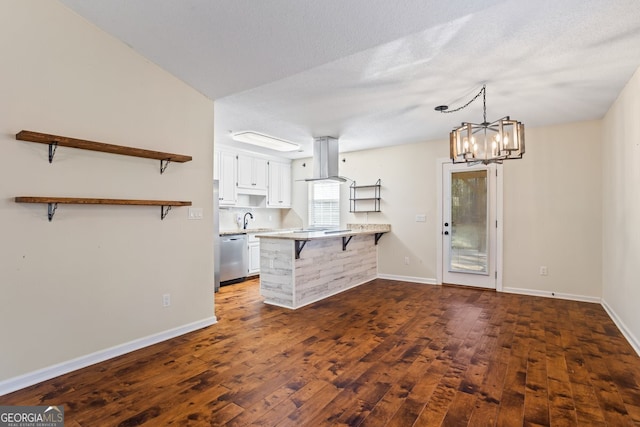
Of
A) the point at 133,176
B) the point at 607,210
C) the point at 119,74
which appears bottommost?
the point at 607,210

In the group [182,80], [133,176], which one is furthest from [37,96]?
[182,80]

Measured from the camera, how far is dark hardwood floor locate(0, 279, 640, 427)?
6.17 ft

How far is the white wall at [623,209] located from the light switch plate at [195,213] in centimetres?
406

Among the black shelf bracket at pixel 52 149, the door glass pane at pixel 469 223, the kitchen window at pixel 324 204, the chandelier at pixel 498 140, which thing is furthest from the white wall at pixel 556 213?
the black shelf bracket at pixel 52 149

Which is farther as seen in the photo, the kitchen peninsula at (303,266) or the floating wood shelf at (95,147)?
the kitchen peninsula at (303,266)

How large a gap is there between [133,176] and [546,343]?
4.03 meters

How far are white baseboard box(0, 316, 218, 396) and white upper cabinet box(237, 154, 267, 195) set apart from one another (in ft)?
9.95

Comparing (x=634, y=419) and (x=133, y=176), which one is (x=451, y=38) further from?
(x=133, y=176)

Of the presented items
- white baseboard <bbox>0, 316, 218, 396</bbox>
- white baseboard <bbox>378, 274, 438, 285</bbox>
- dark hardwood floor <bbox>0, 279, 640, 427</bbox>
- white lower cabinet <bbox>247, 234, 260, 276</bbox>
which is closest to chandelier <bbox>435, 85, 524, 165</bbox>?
dark hardwood floor <bbox>0, 279, 640, 427</bbox>

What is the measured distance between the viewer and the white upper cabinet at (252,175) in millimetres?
5844

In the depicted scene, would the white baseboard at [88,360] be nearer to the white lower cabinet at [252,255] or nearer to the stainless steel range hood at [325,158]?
the white lower cabinet at [252,255]

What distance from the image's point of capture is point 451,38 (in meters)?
2.40

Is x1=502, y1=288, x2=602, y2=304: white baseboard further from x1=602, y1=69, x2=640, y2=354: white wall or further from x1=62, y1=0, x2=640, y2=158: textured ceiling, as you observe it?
x1=62, y1=0, x2=640, y2=158: textured ceiling

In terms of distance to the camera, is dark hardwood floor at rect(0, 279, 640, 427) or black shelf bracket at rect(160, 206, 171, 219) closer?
dark hardwood floor at rect(0, 279, 640, 427)
